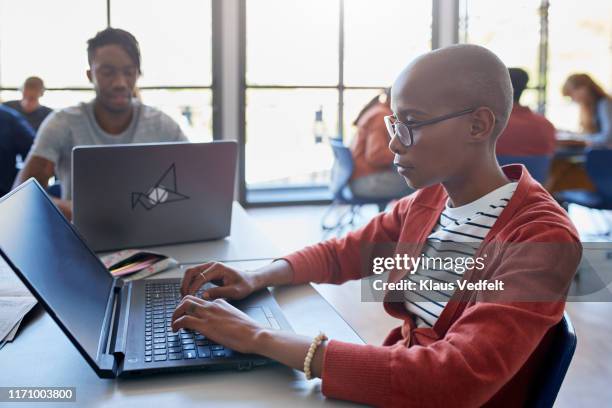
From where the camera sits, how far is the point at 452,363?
35.0 inches

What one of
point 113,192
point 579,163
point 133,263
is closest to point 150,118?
point 113,192

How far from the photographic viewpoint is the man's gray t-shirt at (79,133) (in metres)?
2.31

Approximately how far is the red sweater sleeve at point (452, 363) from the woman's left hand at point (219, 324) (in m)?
0.13

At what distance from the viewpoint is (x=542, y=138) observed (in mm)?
3725

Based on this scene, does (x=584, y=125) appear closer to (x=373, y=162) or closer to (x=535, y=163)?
(x=535, y=163)

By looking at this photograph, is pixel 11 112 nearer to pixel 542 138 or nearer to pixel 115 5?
pixel 115 5

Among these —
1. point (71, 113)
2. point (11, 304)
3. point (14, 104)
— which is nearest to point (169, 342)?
point (11, 304)

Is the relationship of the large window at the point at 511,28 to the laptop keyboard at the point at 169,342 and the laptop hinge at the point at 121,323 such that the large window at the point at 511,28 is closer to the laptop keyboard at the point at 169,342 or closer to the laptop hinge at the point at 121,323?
the laptop hinge at the point at 121,323

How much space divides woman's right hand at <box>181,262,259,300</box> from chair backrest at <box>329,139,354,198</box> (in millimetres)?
3023

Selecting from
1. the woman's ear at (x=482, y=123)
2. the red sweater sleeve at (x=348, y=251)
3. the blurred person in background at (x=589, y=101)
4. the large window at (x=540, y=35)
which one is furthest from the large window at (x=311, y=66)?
the woman's ear at (x=482, y=123)

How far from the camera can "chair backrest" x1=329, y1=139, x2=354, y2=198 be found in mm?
4305

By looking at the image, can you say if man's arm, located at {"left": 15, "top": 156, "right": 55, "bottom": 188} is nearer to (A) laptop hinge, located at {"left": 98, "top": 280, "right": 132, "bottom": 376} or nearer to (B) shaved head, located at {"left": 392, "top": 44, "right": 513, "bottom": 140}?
(A) laptop hinge, located at {"left": 98, "top": 280, "right": 132, "bottom": 376}

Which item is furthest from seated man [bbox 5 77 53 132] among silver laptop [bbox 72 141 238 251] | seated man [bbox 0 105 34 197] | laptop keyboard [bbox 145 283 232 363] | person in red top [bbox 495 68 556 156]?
laptop keyboard [bbox 145 283 232 363]

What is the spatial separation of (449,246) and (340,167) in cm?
323
